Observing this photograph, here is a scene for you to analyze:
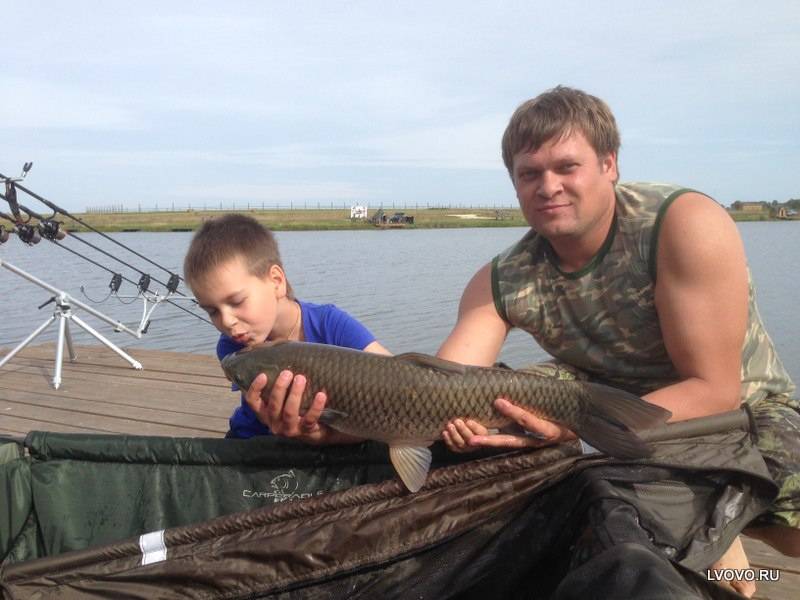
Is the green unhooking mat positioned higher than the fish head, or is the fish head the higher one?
the fish head

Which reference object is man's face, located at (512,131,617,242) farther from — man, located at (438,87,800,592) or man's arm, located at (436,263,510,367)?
man's arm, located at (436,263,510,367)

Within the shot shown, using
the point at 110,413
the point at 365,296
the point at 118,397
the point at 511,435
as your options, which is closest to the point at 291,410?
the point at 511,435

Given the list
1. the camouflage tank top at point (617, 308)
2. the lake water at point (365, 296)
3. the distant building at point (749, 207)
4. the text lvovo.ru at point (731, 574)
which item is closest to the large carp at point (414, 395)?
the camouflage tank top at point (617, 308)

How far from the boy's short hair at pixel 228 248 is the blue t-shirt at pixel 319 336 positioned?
0.15 metres

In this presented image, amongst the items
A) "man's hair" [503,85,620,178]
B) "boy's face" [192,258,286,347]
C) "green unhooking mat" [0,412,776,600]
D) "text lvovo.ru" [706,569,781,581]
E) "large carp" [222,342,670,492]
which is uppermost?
"man's hair" [503,85,620,178]

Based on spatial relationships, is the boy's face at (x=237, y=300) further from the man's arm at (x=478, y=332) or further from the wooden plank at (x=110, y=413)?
the wooden plank at (x=110, y=413)

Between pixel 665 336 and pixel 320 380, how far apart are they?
968 mm

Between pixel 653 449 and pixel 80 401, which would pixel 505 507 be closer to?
pixel 653 449

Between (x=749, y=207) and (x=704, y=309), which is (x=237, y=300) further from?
(x=749, y=207)

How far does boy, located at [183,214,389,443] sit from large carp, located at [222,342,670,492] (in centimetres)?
6

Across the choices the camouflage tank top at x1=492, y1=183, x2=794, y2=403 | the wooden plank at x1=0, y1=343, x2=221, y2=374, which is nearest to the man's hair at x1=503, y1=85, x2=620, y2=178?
the camouflage tank top at x1=492, y1=183, x2=794, y2=403

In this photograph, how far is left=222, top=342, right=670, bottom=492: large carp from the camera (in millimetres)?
1834

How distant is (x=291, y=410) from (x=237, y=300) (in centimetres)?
50

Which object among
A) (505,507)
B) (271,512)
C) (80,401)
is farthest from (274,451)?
(80,401)
